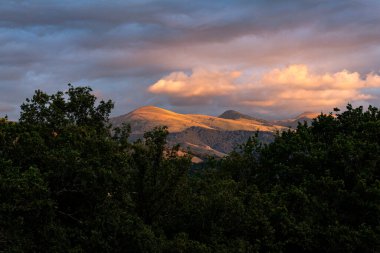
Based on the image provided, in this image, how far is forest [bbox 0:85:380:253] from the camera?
2980cm

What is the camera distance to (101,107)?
3944 centimetres

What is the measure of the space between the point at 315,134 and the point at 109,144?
1474 inches

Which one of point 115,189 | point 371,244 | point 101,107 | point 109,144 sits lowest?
point 371,244

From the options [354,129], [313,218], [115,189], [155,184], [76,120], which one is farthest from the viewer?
[354,129]

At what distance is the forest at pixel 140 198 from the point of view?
2980 centimetres

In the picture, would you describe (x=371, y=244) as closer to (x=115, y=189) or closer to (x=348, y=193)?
(x=348, y=193)

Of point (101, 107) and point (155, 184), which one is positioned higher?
point (101, 107)

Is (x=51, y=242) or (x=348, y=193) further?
(x=348, y=193)

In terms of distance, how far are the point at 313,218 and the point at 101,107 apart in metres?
22.9

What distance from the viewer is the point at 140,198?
3616 centimetres

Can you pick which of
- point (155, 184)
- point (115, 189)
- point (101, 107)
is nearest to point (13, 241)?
point (115, 189)

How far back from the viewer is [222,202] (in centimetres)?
3597

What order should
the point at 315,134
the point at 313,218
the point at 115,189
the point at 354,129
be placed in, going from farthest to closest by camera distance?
the point at 315,134 → the point at 354,129 → the point at 313,218 → the point at 115,189

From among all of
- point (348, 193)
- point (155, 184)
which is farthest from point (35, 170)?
point (348, 193)
